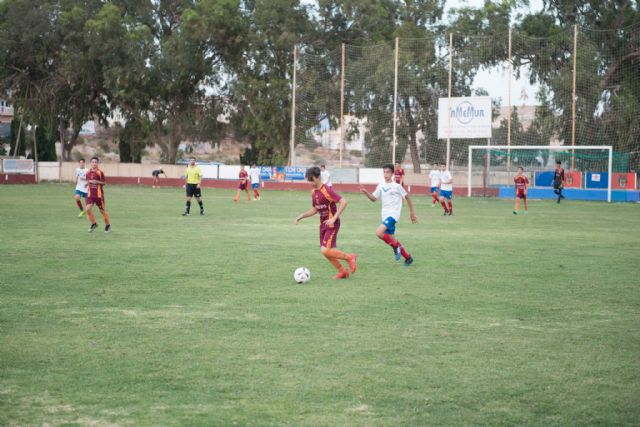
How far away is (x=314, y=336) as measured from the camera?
8023mm

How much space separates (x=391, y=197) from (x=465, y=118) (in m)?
33.4

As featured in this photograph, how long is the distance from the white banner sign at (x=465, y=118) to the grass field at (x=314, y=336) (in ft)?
97.7

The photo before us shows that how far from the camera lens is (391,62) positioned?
51.0 meters

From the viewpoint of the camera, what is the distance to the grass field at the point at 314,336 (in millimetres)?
5754

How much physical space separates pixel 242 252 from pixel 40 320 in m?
7.29

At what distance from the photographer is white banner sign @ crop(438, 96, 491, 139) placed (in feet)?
151

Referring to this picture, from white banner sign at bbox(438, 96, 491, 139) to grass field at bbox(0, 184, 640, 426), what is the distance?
2979cm

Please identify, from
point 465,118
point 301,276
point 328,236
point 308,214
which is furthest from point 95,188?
point 465,118

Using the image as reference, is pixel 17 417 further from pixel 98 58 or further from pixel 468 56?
pixel 98 58

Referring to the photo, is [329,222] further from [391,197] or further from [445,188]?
[445,188]

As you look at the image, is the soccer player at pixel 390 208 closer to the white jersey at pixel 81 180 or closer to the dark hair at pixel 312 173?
the dark hair at pixel 312 173

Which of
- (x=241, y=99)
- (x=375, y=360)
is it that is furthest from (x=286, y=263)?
(x=241, y=99)

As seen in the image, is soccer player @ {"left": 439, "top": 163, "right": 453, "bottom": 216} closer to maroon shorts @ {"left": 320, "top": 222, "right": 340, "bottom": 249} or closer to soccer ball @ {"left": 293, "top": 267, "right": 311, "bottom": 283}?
maroon shorts @ {"left": 320, "top": 222, "right": 340, "bottom": 249}

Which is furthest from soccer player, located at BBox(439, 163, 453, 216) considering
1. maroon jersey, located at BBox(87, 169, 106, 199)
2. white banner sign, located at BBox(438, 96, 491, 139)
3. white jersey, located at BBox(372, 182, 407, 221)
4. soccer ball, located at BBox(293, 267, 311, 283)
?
soccer ball, located at BBox(293, 267, 311, 283)
